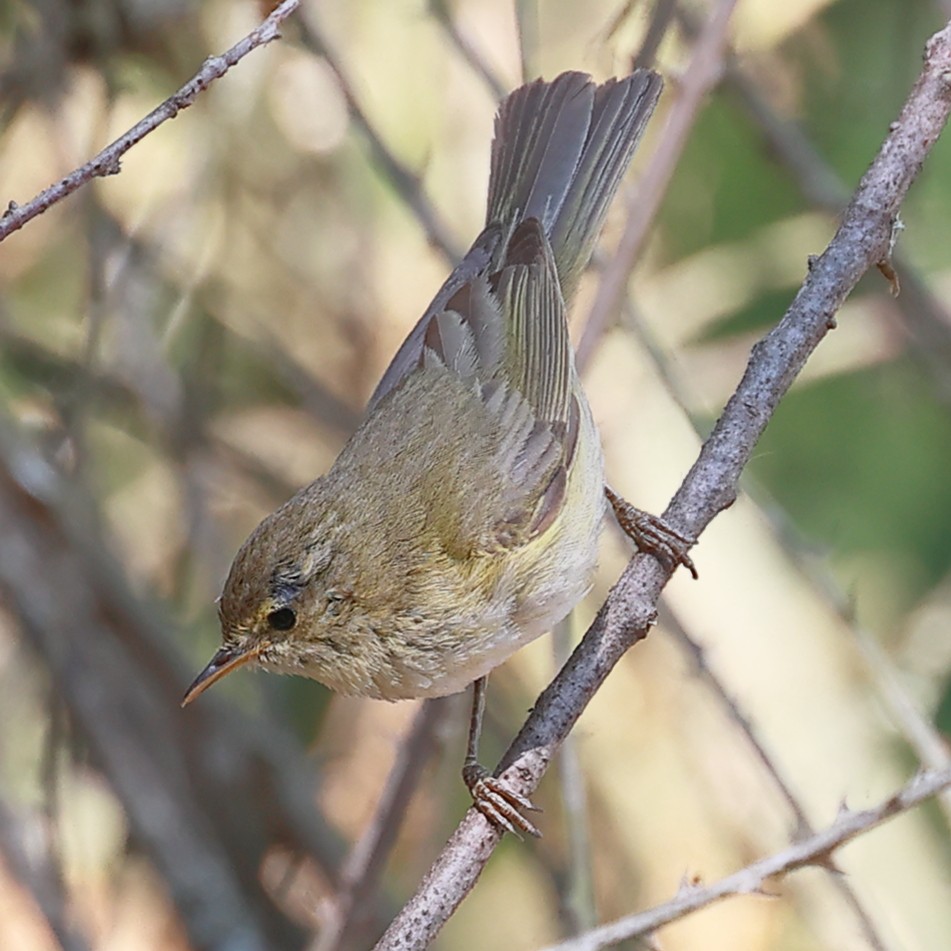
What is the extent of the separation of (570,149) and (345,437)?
133 cm

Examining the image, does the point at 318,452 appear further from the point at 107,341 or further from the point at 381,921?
the point at 381,921

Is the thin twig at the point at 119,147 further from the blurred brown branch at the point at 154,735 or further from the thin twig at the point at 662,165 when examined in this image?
the blurred brown branch at the point at 154,735

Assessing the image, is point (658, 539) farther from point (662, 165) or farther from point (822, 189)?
point (822, 189)

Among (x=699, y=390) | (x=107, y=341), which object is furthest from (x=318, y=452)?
(x=699, y=390)

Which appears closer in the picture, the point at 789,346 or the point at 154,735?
the point at 789,346

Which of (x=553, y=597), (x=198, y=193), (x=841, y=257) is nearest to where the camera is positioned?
(x=841, y=257)

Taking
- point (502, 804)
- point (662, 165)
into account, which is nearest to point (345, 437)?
point (662, 165)

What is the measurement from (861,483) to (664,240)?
106 centimetres

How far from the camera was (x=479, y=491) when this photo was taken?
311cm

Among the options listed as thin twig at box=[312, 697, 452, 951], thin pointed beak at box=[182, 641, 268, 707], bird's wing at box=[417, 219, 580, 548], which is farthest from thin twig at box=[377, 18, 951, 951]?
thin twig at box=[312, 697, 452, 951]

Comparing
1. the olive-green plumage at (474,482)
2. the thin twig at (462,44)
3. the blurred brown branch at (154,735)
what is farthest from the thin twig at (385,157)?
the blurred brown branch at (154,735)

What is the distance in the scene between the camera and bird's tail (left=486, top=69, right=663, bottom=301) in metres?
3.59

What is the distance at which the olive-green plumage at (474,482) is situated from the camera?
2.81m

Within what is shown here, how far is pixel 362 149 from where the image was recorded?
4766 mm
